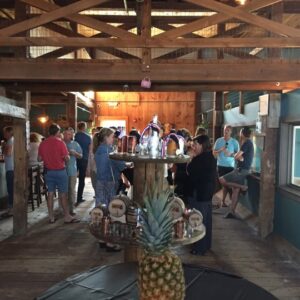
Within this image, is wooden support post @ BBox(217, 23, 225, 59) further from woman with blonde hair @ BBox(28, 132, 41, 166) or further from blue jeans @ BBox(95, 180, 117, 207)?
woman with blonde hair @ BBox(28, 132, 41, 166)

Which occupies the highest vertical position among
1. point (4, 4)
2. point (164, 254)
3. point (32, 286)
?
point (4, 4)

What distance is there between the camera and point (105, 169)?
4820 mm

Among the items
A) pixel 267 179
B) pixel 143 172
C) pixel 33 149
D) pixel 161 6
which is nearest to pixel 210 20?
pixel 161 6

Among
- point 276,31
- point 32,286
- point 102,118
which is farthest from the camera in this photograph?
point 102,118

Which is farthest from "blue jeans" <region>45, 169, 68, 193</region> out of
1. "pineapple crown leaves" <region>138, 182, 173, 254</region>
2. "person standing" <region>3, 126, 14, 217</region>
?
"pineapple crown leaves" <region>138, 182, 173, 254</region>

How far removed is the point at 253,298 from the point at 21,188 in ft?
14.5

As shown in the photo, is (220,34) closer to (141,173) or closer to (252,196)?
(252,196)

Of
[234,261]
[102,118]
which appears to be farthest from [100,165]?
[102,118]

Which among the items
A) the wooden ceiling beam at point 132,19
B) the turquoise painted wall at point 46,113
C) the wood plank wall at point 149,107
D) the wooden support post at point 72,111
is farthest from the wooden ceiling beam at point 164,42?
the turquoise painted wall at point 46,113

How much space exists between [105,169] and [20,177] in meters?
1.51

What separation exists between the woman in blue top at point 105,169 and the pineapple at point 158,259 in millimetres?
3151

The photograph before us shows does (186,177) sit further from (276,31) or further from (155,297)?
(155,297)

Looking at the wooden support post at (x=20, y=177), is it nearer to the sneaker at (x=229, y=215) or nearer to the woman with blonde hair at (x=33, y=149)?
the woman with blonde hair at (x=33, y=149)

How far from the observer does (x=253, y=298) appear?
184 centimetres
